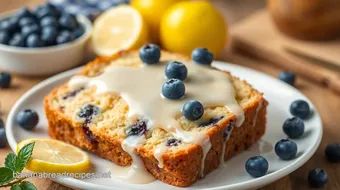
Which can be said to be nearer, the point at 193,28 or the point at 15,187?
the point at 15,187

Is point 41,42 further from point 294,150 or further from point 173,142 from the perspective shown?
point 294,150

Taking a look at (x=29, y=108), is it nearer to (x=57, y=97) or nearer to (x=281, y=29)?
(x=57, y=97)

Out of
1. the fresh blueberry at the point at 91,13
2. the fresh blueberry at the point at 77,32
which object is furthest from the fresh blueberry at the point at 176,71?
the fresh blueberry at the point at 91,13

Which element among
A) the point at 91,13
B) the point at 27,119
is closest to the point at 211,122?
the point at 27,119

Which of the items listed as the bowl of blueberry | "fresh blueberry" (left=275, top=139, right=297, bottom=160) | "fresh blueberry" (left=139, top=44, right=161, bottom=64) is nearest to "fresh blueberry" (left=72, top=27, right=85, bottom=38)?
the bowl of blueberry

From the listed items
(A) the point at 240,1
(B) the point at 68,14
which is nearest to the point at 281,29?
(A) the point at 240,1
